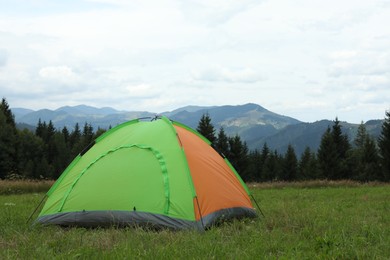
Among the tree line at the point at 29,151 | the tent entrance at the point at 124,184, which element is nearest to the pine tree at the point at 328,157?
the tree line at the point at 29,151

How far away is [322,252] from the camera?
5102 mm

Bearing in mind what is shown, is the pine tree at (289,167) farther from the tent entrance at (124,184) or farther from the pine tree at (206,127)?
the tent entrance at (124,184)

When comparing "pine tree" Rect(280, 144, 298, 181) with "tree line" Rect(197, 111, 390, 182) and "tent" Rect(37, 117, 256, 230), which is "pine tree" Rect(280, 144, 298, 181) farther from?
"tent" Rect(37, 117, 256, 230)

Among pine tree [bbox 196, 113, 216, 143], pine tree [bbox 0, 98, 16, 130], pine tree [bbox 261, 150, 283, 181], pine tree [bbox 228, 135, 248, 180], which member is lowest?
pine tree [bbox 261, 150, 283, 181]

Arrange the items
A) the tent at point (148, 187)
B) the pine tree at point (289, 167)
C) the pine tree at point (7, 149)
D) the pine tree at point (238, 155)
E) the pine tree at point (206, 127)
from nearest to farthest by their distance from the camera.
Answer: the tent at point (148, 187)
the pine tree at point (206, 127)
the pine tree at point (238, 155)
the pine tree at point (7, 149)
the pine tree at point (289, 167)

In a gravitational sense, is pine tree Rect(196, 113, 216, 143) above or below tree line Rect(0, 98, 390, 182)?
above

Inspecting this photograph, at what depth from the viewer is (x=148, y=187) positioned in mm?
7566

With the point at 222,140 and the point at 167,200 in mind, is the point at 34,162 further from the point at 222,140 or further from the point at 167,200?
the point at 167,200

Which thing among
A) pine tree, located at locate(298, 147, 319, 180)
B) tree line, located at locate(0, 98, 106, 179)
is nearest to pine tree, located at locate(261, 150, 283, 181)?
pine tree, located at locate(298, 147, 319, 180)

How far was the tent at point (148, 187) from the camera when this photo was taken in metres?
7.32

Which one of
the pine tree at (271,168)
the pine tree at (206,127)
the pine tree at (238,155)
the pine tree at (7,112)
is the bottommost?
the pine tree at (271,168)

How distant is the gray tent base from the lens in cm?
712

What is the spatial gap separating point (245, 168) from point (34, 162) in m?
45.0

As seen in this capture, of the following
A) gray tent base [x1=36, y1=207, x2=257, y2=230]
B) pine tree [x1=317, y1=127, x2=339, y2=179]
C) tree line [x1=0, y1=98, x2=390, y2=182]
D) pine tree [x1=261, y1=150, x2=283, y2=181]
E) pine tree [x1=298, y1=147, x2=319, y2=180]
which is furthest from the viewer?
pine tree [x1=261, y1=150, x2=283, y2=181]
